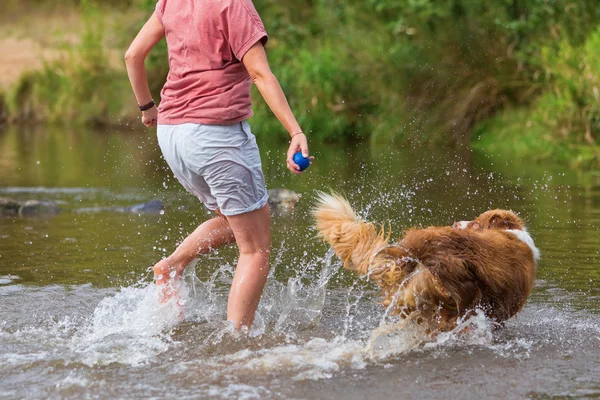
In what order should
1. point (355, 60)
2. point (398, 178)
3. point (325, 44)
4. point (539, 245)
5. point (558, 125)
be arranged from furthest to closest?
point (325, 44) → point (355, 60) → point (558, 125) → point (398, 178) → point (539, 245)

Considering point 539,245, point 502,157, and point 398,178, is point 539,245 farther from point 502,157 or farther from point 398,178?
point 502,157

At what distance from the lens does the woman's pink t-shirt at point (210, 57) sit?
170 inches

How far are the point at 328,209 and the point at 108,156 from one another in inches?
509

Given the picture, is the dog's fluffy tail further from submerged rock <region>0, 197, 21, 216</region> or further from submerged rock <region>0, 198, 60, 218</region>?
submerged rock <region>0, 197, 21, 216</region>

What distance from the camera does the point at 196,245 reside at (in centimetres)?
512

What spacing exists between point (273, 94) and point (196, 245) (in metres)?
1.14

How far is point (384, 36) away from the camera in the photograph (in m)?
19.6

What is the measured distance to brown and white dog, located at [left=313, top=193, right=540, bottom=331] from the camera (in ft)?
14.4

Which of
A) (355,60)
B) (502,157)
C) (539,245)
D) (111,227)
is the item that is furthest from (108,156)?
(539,245)

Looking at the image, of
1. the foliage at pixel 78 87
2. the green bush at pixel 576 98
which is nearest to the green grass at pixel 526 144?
the green bush at pixel 576 98

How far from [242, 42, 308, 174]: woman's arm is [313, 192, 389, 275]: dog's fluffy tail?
414mm

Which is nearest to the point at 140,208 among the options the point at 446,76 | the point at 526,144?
the point at 526,144

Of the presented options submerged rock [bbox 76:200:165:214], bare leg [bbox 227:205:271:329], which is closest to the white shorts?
bare leg [bbox 227:205:271:329]

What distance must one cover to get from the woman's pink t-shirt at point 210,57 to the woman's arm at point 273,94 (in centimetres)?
5
